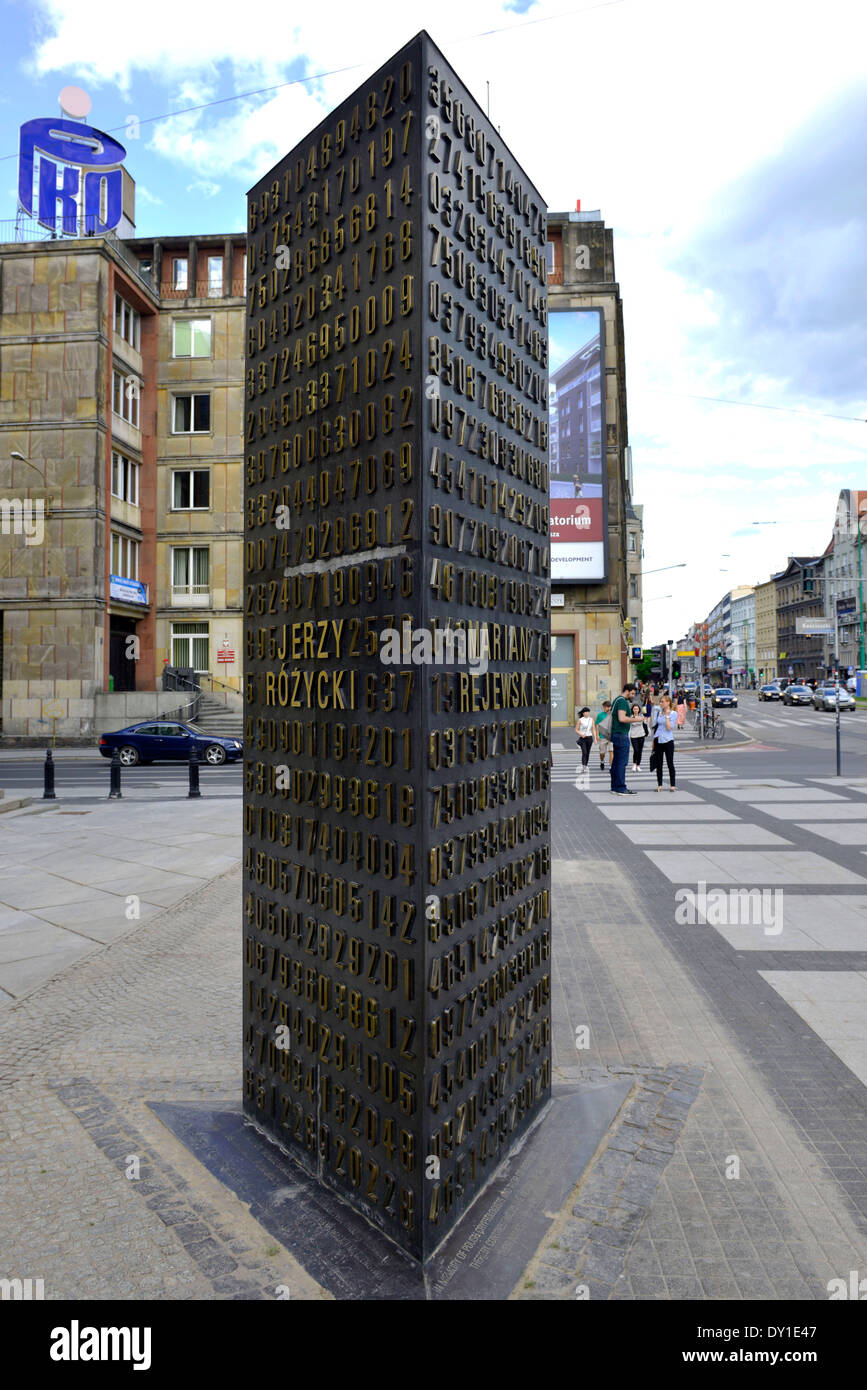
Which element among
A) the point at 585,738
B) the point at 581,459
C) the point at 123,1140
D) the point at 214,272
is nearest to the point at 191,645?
the point at 214,272

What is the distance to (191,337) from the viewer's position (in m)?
38.2

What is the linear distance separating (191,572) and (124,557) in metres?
2.93

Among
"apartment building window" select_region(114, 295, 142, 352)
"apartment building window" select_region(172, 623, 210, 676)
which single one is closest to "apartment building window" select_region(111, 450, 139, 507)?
"apartment building window" select_region(114, 295, 142, 352)

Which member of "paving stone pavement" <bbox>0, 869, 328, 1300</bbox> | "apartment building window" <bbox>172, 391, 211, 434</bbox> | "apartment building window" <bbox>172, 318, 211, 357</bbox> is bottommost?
"paving stone pavement" <bbox>0, 869, 328, 1300</bbox>

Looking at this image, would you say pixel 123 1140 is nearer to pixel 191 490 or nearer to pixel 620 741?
pixel 620 741

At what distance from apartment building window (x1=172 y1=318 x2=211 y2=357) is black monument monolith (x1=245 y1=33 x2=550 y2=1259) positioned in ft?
122

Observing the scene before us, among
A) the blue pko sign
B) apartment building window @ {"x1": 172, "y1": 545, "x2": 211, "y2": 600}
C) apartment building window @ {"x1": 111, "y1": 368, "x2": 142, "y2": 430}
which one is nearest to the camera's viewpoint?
the blue pko sign

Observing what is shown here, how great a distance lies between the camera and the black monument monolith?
3.31m

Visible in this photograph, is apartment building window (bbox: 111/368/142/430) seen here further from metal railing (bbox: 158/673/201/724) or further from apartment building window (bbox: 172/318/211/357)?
metal railing (bbox: 158/673/201/724)

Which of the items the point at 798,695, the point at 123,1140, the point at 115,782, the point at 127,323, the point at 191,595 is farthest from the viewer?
the point at 798,695

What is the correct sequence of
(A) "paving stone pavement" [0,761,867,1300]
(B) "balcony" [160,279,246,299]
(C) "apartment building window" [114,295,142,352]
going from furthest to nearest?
(B) "balcony" [160,279,246,299]
(C) "apartment building window" [114,295,142,352]
(A) "paving stone pavement" [0,761,867,1300]

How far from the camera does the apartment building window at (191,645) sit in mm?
38031

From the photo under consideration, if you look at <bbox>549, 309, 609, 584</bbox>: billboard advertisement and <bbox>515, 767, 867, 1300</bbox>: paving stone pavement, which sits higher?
<bbox>549, 309, 609, 584</bbox>: billboard advertisement
